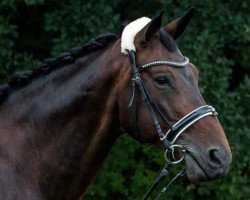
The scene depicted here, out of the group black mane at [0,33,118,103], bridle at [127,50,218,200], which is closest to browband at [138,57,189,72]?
bridle at [127,50,218,200]

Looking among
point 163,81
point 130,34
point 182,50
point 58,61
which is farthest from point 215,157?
point 182,50

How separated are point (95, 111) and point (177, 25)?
2.18 feet

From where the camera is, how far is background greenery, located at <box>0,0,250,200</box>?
7.14 meters

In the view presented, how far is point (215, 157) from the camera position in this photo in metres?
Answer: 3.53

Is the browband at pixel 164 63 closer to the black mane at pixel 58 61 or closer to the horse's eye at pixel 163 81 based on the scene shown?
the horse's eye at pixel 163 81

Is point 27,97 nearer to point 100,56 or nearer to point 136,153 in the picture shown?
point 100,56

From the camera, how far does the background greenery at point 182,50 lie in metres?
7.14

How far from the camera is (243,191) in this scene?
7441mm

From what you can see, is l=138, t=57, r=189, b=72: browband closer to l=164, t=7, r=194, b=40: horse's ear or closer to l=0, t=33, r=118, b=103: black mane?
l=164, t=7, r=194, b=40: horse's ear

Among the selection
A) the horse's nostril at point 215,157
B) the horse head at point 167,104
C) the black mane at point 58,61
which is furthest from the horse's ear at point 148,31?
the horse's nostril at point 215,157

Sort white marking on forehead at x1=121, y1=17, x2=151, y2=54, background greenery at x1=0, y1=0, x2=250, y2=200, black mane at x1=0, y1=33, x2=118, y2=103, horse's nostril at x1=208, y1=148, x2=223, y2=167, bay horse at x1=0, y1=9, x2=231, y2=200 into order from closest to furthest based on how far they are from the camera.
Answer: horse's nostril at x1=208, y1=148, x2=223, y2=167 → bay horse at x1=0, y1=9, x2=231, y2=200 → white marking on forehead at x1=121, y1=17, x2=151, y2=54 → black mane at x1=0, y1=33, x2=118, y2=103 → background greenery at x1=0, y1=0, x2=250, y2=200

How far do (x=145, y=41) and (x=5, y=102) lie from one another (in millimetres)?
887

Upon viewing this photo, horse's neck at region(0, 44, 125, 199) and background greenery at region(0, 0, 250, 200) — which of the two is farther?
background greenery at region(0, 0, 250, 200)

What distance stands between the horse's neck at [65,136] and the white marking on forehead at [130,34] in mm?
157
